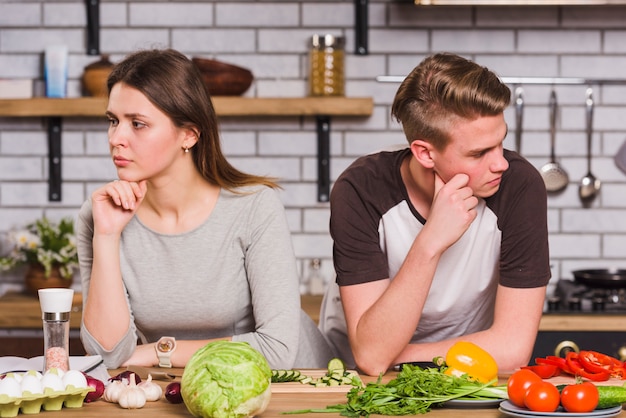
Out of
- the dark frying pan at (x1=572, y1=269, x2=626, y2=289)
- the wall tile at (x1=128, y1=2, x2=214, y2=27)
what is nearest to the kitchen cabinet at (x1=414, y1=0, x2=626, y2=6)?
the wall tile at (x1=128, y1=2, x2=214, y2=27)

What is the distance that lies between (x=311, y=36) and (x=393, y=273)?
1.88 m

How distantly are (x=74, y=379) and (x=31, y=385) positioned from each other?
84 millimetres

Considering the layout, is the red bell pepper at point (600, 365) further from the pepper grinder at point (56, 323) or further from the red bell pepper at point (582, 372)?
the pepper grinder at point (56, 323)

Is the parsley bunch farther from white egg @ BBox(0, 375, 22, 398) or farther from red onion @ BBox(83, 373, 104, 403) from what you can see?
white egg @ BBox(0, 375, 22, 398)

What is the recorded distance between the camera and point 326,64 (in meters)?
3.89

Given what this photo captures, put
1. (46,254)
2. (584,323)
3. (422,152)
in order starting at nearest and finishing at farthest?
(422,152), (584,323), (46,254)

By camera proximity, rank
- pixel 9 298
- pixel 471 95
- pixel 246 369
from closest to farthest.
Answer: pixel 246 369 < pixel 471 95 < pixel 9 298

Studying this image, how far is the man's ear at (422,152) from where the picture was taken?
2.27 metres

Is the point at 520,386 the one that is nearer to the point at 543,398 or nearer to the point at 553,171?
the point at 543,398

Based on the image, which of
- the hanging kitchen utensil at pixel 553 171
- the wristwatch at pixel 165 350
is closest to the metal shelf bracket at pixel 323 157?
the hanging kitchen utensil at pixel 553 171

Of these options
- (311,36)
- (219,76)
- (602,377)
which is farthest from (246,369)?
(311,36)

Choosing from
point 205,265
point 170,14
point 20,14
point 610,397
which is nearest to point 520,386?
point 610,397

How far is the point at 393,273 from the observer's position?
2414 millimetres

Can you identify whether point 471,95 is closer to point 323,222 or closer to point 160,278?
point 160,278
